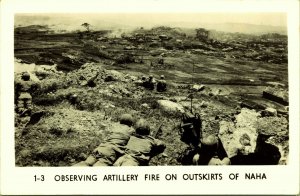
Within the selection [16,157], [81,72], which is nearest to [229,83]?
[81,72]

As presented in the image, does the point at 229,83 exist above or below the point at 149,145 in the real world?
above

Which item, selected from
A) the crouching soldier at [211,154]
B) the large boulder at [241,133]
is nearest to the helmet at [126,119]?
the crouching soldier at [211,154]

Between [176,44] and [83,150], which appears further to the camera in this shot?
[176,44]

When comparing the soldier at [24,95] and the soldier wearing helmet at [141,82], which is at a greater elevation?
the soldier wearing helmet at [141,82]

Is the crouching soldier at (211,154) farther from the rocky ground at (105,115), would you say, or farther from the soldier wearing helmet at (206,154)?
the rocky ground at (105,115)

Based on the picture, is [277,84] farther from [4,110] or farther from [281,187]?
[4,110]

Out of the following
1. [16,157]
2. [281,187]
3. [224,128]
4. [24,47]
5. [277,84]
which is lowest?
[281,187]

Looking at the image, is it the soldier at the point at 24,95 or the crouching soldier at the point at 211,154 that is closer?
the crouching soldier at the point at 211,154
